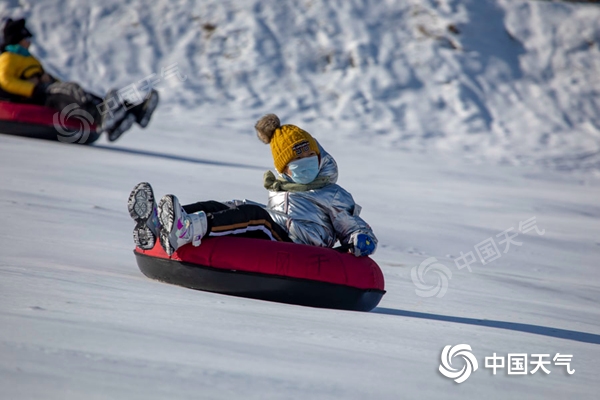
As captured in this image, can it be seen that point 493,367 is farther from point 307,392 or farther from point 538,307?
point 538,307

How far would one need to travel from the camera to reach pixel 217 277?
13.2 feet

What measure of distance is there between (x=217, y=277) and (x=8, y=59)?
6758mm

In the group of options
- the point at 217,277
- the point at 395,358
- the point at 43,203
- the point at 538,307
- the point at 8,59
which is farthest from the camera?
the point at 8,59

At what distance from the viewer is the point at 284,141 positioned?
14.3 ft

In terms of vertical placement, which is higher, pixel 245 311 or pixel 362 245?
pixel 362 245

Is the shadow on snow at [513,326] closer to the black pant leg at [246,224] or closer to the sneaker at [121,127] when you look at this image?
the black pant leg at [246,224]

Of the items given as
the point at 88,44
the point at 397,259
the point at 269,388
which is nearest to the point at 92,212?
the point at 397,259

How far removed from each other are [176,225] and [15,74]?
660 cm

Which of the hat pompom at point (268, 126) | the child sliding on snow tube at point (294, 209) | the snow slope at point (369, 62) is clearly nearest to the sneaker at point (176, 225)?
the child sliding on snow tube at point (294, 209)

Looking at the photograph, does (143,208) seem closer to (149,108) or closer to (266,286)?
(266,286)

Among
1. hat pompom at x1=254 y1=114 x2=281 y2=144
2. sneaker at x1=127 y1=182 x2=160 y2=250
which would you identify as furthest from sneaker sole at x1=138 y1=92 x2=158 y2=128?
sneaker at x1=127 y1=182 x2=160 y2=250

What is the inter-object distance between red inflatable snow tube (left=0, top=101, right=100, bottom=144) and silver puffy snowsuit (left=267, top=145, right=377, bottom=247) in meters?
6.16

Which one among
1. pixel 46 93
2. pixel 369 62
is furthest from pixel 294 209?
pixel 369 62

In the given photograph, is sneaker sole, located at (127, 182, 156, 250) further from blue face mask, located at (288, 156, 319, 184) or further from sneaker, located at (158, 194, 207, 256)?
blue face mask, located at (288, 156, 319, 184)
